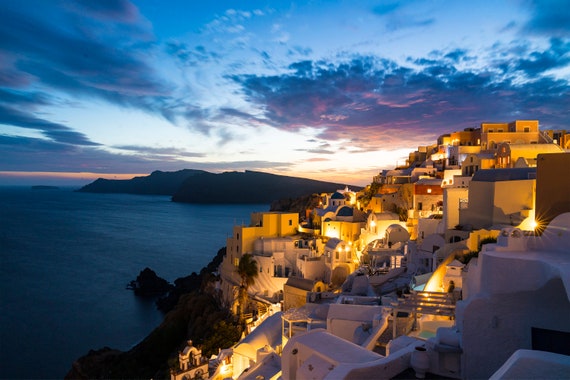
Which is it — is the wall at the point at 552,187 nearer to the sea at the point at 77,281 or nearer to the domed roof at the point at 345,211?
the domed roof at the point at 345,211

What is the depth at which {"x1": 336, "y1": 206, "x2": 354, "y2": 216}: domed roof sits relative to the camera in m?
29.2

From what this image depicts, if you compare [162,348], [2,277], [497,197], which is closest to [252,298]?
[162,348]

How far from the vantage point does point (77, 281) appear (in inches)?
1874

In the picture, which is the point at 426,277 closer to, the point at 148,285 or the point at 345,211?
the point at 345,211

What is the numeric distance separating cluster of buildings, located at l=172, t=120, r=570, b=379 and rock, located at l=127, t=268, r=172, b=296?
61.6 feet

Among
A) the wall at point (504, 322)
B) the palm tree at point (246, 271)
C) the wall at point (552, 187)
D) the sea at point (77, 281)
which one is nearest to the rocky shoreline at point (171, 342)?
the palm tree at point (246, 271)

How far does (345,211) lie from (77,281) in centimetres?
3679

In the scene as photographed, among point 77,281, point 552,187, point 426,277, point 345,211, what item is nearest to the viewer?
point 552,187

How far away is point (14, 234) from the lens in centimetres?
7769

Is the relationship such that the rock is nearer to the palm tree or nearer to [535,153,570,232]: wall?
the palm tree

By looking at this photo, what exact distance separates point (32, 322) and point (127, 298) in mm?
9227

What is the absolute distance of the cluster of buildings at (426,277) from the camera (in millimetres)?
6074

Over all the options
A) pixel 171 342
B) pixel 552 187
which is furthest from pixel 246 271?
pixel 552 187

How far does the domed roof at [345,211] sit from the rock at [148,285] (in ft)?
85.6
